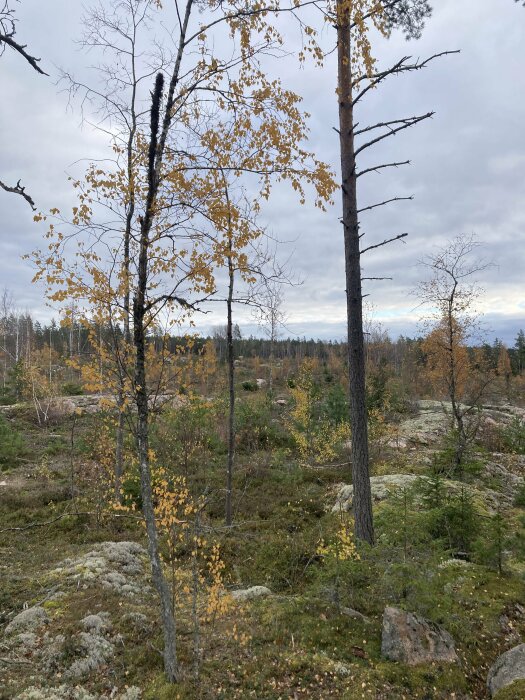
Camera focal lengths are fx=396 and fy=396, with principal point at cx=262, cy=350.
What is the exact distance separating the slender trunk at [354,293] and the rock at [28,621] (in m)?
4.95

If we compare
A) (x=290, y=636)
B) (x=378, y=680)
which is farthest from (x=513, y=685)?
(x=290, y=636)

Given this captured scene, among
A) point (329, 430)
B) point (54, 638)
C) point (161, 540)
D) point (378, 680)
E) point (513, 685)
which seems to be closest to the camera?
point (513, 685)

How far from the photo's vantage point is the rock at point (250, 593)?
21.1 feet

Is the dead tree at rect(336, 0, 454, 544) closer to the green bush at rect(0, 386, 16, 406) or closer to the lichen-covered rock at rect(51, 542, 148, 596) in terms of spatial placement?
the lichen-covered rock at rect(51, 542, 148, 596)

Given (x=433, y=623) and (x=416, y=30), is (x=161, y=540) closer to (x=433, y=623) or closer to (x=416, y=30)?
(x=433, y=623)

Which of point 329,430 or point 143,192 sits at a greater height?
point 143,192

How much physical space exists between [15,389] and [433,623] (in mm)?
34277

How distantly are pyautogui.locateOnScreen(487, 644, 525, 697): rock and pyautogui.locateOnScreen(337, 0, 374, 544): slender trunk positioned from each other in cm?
261

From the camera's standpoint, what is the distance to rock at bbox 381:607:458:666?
4.74 metres

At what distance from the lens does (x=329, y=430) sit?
56.4ft

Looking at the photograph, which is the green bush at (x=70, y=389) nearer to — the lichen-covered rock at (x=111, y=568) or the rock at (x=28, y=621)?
the lichen-covered rock at (x=111, y=568)

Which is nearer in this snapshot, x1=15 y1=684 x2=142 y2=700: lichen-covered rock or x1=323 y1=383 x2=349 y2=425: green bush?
x1=15 y1=684 x2=142 y2=700: lichen-covered rock

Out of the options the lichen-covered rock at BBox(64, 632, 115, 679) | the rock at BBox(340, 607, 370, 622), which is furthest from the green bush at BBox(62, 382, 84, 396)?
the rock at BBox(340, 607, 370, 622)

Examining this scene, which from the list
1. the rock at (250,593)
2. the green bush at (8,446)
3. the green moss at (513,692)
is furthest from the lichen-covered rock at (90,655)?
the green bush at (8,446)
